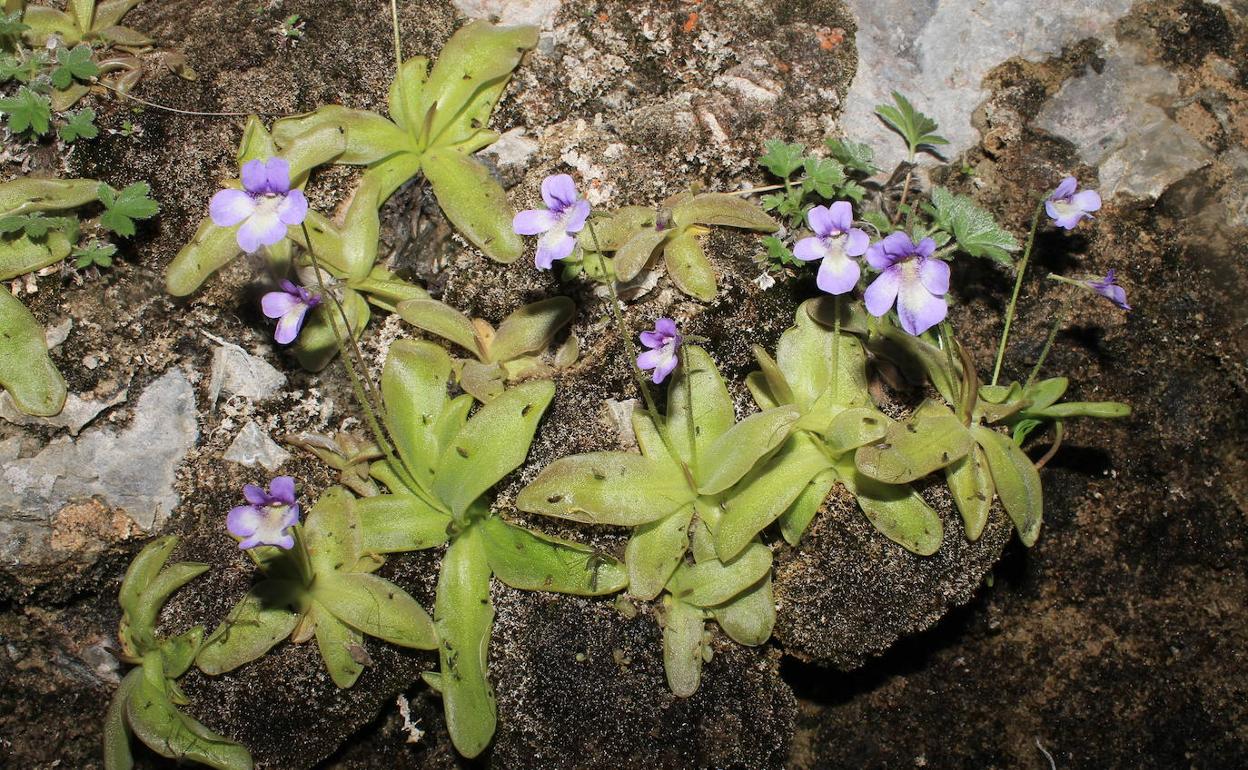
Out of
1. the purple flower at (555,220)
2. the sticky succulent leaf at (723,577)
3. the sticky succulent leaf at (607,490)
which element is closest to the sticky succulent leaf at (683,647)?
the sticky succulent leaf at (723,577)

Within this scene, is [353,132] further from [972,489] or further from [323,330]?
[972,489]

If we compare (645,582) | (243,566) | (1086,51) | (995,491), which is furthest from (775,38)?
(243,566)

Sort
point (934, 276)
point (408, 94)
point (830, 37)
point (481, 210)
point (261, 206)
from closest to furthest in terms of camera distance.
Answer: point (934, 276), point (261, 206), point (481, 210), point (408, 94), point (830, 37)

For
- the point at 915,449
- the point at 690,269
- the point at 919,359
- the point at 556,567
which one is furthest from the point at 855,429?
the point at 556,567

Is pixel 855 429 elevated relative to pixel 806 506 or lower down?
elevated

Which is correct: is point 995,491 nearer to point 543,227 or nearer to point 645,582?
point 645,582
